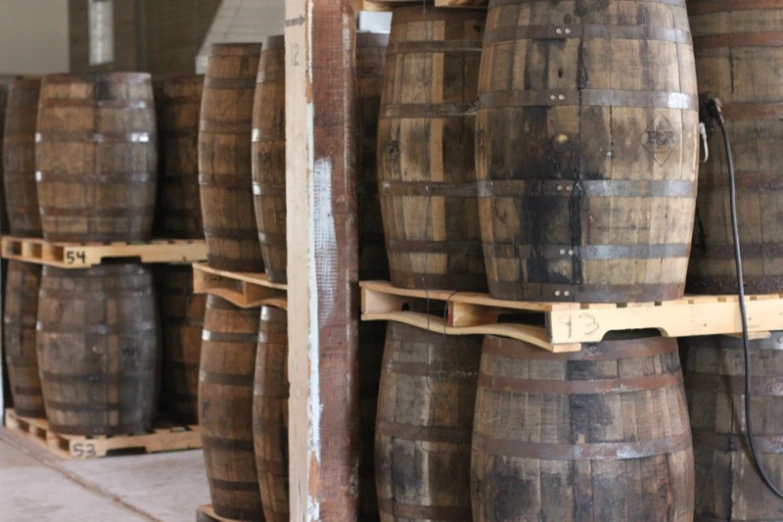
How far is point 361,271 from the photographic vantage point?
5996 mm

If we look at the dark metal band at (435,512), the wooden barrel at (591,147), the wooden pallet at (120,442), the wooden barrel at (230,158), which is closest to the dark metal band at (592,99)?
the wooden barrel at (591,147)

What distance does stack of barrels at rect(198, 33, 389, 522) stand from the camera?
19.7ft

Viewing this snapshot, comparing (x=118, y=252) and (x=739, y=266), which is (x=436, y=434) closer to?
(x=739, y=266)

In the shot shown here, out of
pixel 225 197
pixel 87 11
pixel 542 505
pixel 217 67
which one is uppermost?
pixel 87 11

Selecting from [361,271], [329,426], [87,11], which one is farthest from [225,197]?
[87,11]

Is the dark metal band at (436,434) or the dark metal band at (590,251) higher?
the dark metal band at (590,251)

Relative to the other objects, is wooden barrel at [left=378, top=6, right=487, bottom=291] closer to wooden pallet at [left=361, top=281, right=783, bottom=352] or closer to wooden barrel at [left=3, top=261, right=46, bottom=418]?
wooden pallet at [left=361, top=281, right=783, bottom=352]

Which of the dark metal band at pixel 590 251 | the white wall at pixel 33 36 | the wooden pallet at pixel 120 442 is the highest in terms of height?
the white wall at pixel 33 36

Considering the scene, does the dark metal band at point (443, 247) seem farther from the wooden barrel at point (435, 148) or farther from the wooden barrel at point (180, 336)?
the wooden barrel at point (180, 336)

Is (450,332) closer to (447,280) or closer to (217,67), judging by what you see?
(447,280)

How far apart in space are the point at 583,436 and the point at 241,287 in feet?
8.42

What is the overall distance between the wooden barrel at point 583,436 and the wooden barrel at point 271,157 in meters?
1.63

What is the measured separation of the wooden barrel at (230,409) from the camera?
6.76 m

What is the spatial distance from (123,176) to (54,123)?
1.88ft
